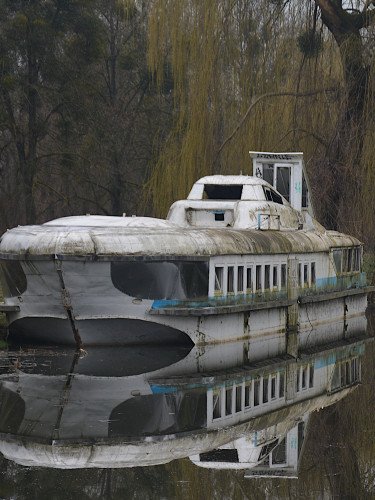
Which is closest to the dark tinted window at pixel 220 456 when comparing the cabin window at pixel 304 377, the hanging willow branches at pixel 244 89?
the cabin window at pixel 304 377

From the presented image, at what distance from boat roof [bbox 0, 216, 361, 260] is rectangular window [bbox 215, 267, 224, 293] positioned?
1.06 ft

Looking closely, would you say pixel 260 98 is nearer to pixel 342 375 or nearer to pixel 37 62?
pixel 342 375

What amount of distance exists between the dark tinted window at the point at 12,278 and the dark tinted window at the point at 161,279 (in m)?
1.53

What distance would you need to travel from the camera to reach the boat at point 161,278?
63.3ft

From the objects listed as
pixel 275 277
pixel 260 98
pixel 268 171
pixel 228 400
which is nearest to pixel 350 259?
pixel 268 171

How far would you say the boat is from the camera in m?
19.3

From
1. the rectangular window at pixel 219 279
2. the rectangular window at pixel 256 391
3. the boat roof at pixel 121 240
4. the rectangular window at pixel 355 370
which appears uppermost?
the boat roof at pixel 121 240

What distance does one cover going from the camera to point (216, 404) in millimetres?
15594

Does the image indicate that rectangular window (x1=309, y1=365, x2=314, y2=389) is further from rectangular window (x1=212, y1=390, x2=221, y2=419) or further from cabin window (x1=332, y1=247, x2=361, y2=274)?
cabin window (x1=332, y1=247, x2=361, y2=274)

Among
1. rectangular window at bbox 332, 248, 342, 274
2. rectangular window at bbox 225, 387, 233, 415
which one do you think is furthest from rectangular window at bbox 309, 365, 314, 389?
rectangular window at bbox 332, 248, 342, 274

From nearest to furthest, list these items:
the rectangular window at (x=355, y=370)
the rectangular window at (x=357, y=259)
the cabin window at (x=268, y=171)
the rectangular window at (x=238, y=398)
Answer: the rectangular window at (x=238, y=398)
the rectangular window at (x=355, y=370)
the cabin window at (x=268, y=171)
the rectangular window at (x=357, y=259)

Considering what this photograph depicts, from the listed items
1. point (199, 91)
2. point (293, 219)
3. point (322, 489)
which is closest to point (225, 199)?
point (293, 219)

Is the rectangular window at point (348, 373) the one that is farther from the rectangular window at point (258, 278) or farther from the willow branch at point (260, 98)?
the willow branch at point (260, 98)

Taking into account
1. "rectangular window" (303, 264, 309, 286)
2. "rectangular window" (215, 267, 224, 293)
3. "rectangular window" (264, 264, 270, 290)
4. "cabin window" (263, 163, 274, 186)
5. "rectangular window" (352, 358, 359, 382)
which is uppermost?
"cabin window" (263, 163, 274, 186)
